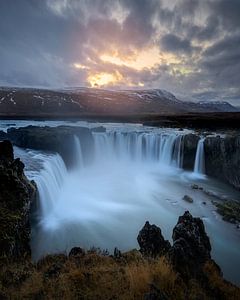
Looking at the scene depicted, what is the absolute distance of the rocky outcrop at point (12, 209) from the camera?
9.49 m

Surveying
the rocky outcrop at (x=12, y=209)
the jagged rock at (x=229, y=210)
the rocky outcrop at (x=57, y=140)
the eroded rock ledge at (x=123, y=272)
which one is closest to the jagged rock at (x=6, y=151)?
the rocky outcrop at (x=12, y=209)

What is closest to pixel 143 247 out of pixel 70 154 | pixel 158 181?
pixel 158 181

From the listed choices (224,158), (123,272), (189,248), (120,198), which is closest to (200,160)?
(224,158)

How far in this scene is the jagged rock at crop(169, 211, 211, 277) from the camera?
787 centimetres

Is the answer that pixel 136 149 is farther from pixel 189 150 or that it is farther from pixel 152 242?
pixel 152 242

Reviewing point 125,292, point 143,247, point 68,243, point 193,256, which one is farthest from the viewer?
point 68,243

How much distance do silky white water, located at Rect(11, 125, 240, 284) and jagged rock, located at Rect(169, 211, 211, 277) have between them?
4104 mm

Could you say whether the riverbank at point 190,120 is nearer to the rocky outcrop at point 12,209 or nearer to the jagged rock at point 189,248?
the jagged rock at point 189,248

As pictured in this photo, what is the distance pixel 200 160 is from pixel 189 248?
22.7 meters

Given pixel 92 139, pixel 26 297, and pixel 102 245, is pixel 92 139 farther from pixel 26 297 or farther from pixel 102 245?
pixel 26 297

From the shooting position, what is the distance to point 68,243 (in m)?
14.2

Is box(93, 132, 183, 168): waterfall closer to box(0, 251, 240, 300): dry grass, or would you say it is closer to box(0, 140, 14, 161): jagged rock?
box(0, 140, 14, 161): jagged rock

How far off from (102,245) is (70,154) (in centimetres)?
1800

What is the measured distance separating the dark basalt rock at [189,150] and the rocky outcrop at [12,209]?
70.1 feet
